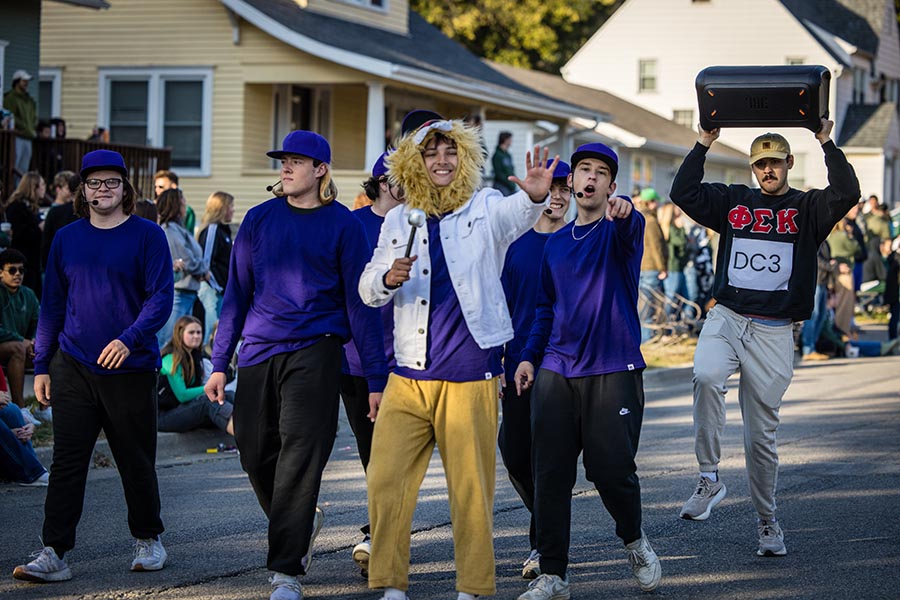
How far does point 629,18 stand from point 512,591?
47.0 m

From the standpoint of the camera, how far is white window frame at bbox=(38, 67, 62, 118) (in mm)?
24359

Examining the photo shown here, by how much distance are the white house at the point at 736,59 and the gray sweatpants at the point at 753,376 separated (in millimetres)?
42902

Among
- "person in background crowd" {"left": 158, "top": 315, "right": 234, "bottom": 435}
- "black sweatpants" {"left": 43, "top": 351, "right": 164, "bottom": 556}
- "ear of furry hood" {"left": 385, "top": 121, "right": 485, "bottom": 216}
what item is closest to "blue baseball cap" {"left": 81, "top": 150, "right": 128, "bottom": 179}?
"black sweatpants" {"left": 43, "top": 351, "right": 164, "bottom": 556}

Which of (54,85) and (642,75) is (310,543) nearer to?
(54,85)

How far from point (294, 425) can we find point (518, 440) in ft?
4.21

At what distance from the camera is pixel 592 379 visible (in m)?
6.11

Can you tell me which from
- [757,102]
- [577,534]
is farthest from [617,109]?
[757,102]

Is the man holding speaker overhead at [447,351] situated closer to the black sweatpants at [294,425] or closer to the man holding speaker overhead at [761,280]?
the black sweatpants at [294,425]

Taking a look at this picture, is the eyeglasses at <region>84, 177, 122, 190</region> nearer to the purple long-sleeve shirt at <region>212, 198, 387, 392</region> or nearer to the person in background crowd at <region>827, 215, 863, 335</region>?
the purple long-sleeve shirt at <region>212, 198, 387, 392</region>

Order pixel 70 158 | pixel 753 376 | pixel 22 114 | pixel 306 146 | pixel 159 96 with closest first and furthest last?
pixel 306 146, pixel 753 376, pixel 22 114, pixel 70 158, pixel 159 96

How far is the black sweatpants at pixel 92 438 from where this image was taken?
652 centimetres

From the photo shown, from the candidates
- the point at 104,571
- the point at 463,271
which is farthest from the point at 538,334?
the point at 104,571

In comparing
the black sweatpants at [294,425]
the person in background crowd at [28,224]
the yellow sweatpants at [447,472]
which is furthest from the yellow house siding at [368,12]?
the yellow sweatpants at [447,472]

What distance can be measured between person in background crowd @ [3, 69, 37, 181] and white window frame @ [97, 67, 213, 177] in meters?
5.04
